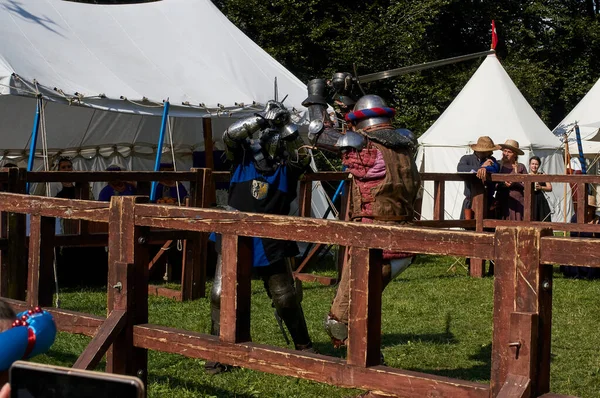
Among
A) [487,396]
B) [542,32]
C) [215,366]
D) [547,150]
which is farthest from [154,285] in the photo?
[542,32]

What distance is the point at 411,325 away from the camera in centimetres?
734

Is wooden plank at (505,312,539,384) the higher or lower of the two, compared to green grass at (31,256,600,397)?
higher

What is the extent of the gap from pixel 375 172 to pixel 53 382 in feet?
11.5

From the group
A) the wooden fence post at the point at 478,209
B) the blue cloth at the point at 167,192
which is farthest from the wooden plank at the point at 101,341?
the wooden fence post at the point at 478,209

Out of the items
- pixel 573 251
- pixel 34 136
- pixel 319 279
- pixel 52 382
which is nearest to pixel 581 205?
pixel 319 279

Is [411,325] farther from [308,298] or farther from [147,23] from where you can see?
[147,23]

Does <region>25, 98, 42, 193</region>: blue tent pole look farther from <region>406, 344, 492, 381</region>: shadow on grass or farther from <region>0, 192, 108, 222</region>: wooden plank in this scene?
<region>406, 344, 492, 381</region>: shadow on grass

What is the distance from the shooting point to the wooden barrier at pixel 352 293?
323cm

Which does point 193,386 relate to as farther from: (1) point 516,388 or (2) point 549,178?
(2) point 549,178

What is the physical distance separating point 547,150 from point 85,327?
13029mm

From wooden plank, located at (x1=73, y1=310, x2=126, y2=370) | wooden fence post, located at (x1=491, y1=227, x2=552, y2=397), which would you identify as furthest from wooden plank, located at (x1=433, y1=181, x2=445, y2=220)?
wooden fence post, located at (x1=491, y1=227, x2=552, y2=397)

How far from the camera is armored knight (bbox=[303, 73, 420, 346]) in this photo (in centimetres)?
536

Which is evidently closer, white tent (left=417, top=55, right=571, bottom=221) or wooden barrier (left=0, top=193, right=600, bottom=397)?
wooden barrier (left=0, top=193, right=600, bottom=397)

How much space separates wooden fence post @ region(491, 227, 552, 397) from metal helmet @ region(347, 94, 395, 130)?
2324mm
